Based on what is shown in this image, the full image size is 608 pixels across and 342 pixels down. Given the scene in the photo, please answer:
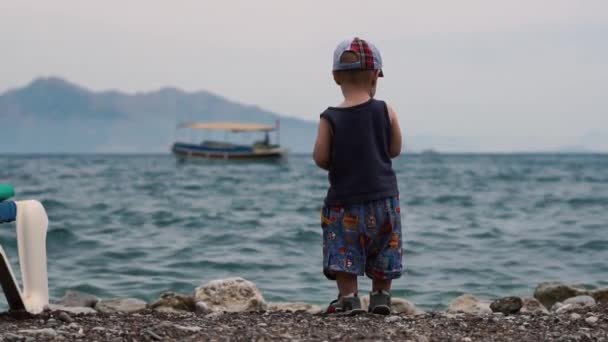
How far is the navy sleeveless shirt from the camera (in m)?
4.42

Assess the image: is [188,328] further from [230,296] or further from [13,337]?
[230,296]

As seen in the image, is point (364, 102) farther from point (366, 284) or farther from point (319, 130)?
point (366, 284)

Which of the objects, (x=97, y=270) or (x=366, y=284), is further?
(x=97, y=270)

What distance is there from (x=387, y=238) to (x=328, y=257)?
333 mm

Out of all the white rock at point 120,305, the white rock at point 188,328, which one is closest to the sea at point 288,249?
the white rock at point 120,305

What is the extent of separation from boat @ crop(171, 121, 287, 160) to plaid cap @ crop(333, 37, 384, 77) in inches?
1933

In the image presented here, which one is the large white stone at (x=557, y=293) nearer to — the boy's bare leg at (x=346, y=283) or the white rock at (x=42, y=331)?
the boy's bare leg at (x=346, y=283)

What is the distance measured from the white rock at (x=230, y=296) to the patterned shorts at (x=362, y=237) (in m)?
2.07

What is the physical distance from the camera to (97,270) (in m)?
9.31

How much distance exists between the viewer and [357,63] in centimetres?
440

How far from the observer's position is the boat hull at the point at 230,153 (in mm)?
55312

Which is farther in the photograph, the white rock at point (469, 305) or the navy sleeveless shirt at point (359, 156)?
the white rock at point (469, 305)

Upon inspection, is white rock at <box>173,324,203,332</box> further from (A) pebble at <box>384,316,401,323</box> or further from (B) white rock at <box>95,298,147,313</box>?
(B) white rock at <box>95,298,147,313</box>

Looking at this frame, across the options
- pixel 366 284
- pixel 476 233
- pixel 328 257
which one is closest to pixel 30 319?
pixel 328 257
